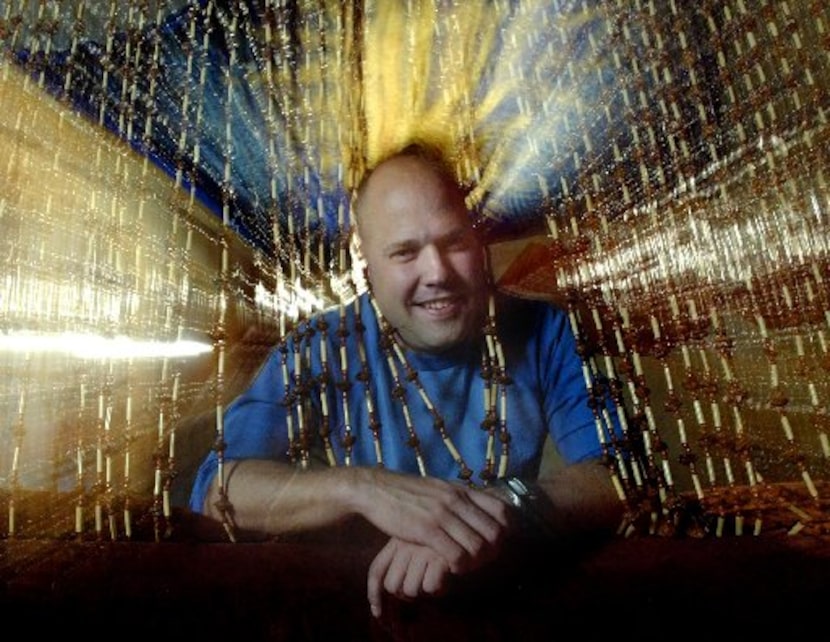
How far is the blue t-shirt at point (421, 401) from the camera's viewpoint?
0.98m

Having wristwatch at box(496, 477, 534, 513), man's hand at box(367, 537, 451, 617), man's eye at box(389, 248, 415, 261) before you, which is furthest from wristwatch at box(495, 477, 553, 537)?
man's eye at box(389, 248, 415, 261)

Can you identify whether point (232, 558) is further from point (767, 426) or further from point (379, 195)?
point (767, 426)

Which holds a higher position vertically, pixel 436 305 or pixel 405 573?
pixel 436 305

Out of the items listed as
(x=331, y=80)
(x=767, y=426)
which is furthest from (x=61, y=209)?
(x=767, y=426)

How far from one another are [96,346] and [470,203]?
79 cm

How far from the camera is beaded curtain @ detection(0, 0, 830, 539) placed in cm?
100

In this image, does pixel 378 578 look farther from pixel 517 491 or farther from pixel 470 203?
pixel 470 203

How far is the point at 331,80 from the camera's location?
113cm

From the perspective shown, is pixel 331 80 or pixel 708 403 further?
pixel 331 80

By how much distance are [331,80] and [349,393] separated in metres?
0.65

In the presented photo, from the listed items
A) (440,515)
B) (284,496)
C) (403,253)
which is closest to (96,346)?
(284,496)

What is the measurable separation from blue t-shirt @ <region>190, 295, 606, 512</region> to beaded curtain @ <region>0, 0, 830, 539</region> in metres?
0.04

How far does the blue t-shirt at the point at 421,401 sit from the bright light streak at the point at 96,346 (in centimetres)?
15

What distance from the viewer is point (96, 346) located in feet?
3.50
